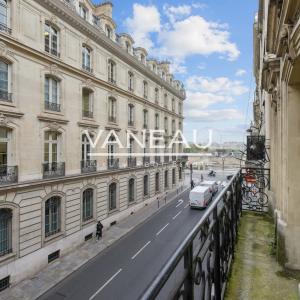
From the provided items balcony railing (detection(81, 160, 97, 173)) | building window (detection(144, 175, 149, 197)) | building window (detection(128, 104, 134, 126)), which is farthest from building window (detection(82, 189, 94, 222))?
building window (detection(144, 175, 149, 197))

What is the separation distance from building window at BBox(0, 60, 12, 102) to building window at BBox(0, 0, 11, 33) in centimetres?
177

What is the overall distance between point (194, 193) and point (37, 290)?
18912 mm

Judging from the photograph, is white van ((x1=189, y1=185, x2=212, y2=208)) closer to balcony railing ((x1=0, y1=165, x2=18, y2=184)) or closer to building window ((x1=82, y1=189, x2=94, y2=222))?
building window ((x1=82, y1=189, x2=94, y2=222))

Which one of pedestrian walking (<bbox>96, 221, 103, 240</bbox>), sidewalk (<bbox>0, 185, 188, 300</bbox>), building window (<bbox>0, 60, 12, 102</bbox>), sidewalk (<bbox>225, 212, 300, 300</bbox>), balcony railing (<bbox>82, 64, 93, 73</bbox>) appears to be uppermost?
balcony railing (<bbox>82, 64, 93, 73</bbox>)

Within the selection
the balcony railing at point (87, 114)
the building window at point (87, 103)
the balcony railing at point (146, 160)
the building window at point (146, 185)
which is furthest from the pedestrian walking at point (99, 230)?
the balcony railing at point (146, 160)

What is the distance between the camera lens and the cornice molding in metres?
17.2

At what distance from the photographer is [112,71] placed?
24875mm

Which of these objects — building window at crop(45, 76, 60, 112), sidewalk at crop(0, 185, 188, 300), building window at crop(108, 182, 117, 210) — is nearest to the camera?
sidewalk at crop(0, 185, 188, 300)

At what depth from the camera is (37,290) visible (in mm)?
13656

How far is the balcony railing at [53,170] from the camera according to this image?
1688 cm

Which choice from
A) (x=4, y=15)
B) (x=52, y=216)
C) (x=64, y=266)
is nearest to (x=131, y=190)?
(x=52, y=216)

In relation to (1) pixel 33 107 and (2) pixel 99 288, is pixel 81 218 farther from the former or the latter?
(1) pixel 33 107

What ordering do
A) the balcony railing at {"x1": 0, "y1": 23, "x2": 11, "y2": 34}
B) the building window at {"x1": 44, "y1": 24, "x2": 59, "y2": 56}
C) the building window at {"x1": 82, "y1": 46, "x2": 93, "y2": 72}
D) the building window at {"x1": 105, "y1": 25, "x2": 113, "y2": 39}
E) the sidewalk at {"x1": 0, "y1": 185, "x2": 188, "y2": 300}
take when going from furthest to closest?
the building window at {"x1": 105, "y1": 25, "x2": 113, "y2": 39} → the building window at {"x1": 82, "y1": 46, "x2": 93, "y2": 72} → the building window at {"x1": 44, "y1": 24, "x2": 59, "y2": 56} → the balcony railing at {"x1": 0, "y1": 23, "x2": 11, "y2": 34} → the sidewalk at {"x1": 0, "y1": 185, "x2": 188, "y2": 300}

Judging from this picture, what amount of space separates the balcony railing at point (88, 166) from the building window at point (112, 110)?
4616mm
